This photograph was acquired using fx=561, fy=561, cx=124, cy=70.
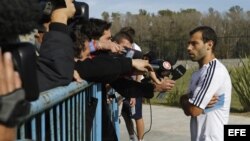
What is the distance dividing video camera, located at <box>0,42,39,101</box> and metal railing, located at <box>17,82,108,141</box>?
19.1 inches

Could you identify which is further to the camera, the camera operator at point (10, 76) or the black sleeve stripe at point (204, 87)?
the black sleeve stripe at point (204, 87)

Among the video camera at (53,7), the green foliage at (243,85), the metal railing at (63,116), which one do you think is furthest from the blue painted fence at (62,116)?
the green foliage at (243,85)

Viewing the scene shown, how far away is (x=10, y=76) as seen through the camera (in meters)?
1.36

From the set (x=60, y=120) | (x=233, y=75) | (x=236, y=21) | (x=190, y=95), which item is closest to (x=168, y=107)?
(x=233, y=75)

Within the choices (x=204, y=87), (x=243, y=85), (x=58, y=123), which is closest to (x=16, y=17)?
(x=58, y=123)

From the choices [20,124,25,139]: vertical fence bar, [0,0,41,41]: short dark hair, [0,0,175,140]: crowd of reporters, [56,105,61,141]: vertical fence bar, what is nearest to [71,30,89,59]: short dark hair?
[0,0,175,140]: crowd of reporters

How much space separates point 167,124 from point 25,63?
29.5 feet

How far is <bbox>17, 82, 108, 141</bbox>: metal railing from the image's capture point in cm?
215

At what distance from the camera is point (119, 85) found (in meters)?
4.04

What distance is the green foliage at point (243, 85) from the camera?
12031 mm

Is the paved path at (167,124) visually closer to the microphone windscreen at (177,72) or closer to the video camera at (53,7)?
the microphone windscreen at (177,72)

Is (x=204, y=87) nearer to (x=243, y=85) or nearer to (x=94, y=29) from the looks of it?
(x=94, y=29)

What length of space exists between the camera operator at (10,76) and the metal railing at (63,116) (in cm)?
51

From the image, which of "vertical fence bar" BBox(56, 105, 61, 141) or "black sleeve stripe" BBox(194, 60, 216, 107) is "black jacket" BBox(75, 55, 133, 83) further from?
"black sleeve stripe" BBox(194, 60, 216, 107)
